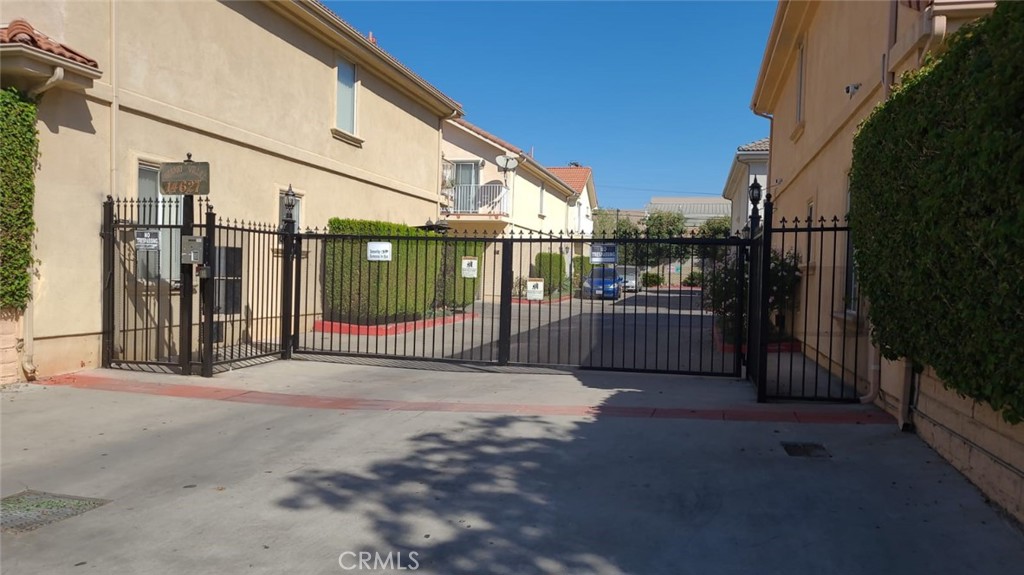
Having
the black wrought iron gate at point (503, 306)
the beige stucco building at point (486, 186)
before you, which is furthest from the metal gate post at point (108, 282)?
the beige stucco building at point (486, 186)

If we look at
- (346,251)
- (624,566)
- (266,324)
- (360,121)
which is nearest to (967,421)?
(624,566)

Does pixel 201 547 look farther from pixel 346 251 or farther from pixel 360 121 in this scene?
pixel 360 121

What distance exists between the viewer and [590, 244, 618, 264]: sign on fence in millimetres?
9906

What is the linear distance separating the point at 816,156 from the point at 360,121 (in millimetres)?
9606

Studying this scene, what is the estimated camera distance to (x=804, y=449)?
243 inches

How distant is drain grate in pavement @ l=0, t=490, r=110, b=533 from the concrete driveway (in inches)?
4.9

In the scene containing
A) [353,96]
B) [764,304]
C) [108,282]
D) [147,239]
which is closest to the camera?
[764,304]

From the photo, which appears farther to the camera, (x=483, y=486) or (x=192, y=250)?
(x=192, y=250)

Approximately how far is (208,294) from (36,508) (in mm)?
5093

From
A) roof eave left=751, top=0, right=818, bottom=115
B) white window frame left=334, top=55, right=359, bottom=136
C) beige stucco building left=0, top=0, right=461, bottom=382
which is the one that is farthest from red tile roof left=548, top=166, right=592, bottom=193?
white window frame left=334, top=55, right=359, bottom=136

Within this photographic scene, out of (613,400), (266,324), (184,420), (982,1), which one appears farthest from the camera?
(266,324)

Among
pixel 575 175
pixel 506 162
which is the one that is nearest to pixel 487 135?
pixel 506 162

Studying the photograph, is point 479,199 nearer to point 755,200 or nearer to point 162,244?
point 162,244

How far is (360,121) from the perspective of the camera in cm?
1600
